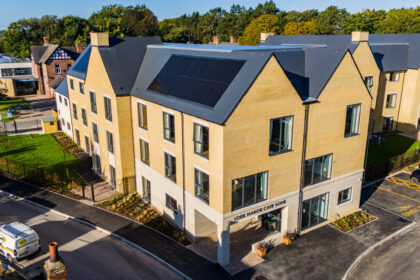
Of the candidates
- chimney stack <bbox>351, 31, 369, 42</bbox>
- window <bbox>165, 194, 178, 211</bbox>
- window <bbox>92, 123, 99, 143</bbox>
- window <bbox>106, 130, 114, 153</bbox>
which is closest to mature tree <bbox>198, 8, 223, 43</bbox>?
chimney stack <bbox>351, 31, 369, 42</bbox>

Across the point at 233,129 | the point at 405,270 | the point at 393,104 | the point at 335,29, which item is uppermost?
the point at 335,29

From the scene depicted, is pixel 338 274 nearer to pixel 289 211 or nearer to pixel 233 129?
pixel 289 211

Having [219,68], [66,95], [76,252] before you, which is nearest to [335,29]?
[66,95]

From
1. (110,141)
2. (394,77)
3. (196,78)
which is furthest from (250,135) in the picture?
(394,77)

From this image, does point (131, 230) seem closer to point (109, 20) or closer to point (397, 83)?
point (397, 83)

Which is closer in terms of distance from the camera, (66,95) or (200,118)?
(200,118)

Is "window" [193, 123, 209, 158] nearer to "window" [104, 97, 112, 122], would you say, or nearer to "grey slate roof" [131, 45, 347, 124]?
"grey slate roof" [131, 45, 347, 124]

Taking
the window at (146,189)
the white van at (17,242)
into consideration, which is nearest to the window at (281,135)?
the window at (146,189)
